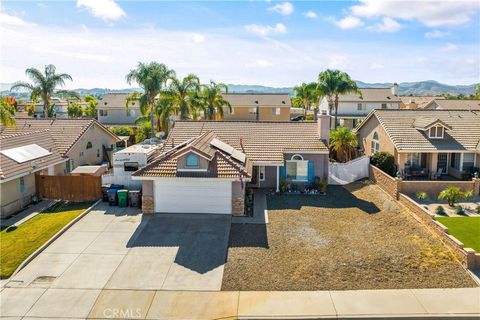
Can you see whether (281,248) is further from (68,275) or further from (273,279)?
(68,275)

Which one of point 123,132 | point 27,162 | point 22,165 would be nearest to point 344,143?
point 27,162

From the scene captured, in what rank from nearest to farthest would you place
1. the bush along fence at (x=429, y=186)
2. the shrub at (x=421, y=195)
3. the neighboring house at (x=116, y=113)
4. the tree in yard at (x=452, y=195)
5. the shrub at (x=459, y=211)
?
the shrub at (x=459, y=211) < the tree in yard at (x=452, y=195) < the shrub at (x=421, y=195) < the bush along fence at (x=429, y=186) < the neighboring house at (x=116, y=113)

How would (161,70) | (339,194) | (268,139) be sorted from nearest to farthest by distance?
(339,194)
(268,139)
(161,70)

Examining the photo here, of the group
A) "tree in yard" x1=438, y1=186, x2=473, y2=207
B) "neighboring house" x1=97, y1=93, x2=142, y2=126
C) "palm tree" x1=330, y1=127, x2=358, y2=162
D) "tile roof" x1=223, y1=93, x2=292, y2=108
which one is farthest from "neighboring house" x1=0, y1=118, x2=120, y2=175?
"neighboring house" x1=97, y1=93, x2=142, y2=126

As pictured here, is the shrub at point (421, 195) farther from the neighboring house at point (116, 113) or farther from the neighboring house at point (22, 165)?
the neighboring house at point (116, 113)

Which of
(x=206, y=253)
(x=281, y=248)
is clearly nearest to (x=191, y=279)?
(x=206, y=253)

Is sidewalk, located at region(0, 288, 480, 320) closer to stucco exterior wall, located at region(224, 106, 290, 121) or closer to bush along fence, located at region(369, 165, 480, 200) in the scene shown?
bush along fence, located at region(369, 165, 480, 200)

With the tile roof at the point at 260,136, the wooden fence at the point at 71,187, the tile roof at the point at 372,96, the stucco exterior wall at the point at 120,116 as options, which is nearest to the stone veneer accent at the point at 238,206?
the tile roof at the point at 260,136
